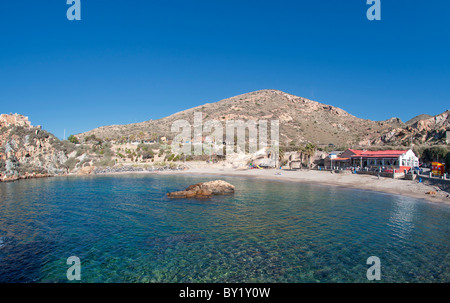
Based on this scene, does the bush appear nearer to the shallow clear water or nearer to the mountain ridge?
the mountain ridge

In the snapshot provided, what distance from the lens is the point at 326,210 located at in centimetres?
1873

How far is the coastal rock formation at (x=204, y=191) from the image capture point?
81.2 ft

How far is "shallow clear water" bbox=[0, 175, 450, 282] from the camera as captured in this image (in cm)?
881

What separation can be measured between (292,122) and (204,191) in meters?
81.7

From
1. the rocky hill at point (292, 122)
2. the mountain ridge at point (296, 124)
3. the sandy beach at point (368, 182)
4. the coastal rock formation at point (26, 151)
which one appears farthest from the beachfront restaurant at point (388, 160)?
the coastal rock formation at point (26, 151)

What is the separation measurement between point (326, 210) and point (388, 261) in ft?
29.6

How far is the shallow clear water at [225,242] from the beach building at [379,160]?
21.6 metres

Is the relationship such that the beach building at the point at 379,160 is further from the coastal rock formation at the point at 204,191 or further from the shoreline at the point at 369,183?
the coastal rock formation at the point at 204,191

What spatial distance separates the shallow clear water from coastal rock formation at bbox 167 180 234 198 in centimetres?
409

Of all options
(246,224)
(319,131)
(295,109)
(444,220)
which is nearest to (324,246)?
(246,224)

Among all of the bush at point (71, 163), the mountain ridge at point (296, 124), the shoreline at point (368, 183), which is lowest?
the shoreline at point (368, 183)

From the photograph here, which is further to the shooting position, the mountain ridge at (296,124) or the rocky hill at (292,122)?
the rocky hill at (292,122)

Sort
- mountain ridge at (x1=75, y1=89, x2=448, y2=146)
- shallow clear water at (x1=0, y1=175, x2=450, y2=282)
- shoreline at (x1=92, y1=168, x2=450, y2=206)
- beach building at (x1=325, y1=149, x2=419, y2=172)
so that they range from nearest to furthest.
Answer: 1. shallow clear water at (x1=0, y1=175, x2=450, y2=282)
2. shoreline at (x1=92, y1=168, x2=450, y2=206)
3. beach building at (x1=325, y1=149, x2=419, y2=172)
4. mountain ridge at (x1=75, y1=89, x2=448, y2=146)

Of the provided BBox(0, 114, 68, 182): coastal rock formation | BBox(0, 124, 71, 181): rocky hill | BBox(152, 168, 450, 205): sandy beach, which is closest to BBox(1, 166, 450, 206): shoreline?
BBox(152, 168, 450, 205): sandy beach
